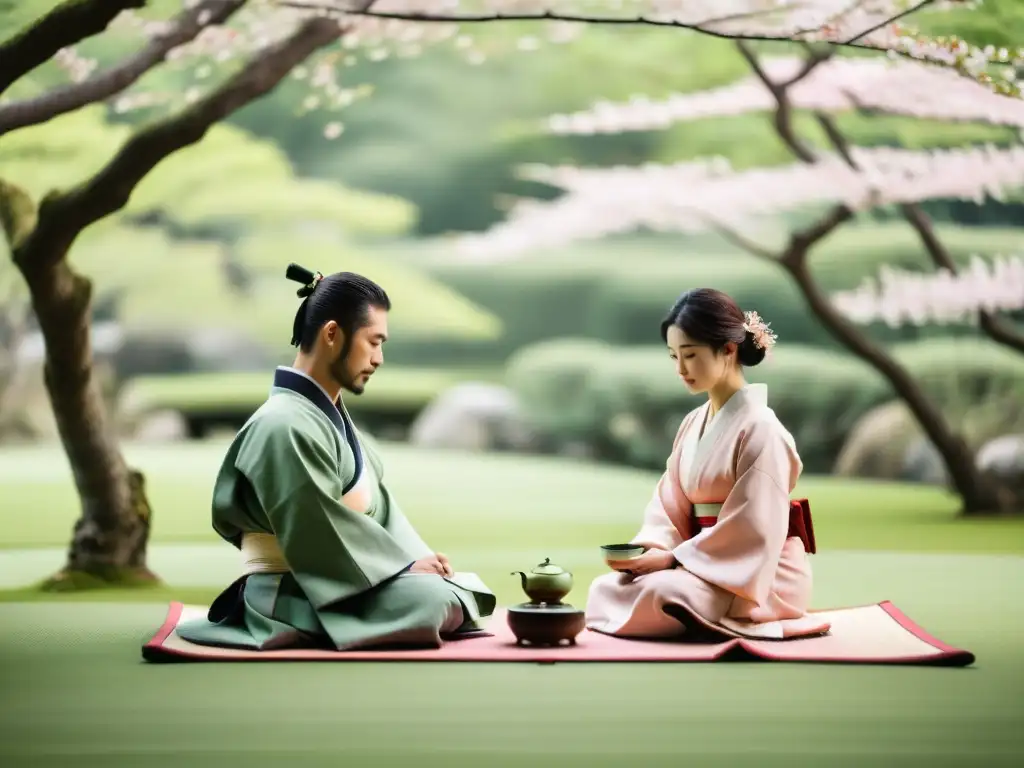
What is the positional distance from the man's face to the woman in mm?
Result: 758

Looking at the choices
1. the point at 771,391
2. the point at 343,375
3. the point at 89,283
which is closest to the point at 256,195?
the point at 771,391

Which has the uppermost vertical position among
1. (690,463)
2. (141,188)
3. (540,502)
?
(141,188)

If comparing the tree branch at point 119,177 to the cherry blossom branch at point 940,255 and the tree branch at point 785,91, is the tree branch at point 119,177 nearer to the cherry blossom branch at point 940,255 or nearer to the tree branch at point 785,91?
the tree branch at point 785,91

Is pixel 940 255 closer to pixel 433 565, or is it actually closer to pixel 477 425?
pixel 477 425

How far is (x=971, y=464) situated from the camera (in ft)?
25.9

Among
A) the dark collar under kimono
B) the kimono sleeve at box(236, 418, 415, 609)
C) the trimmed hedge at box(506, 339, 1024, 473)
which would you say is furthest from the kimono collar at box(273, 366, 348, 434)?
the trimmed hedge at box(506, 339, 1024, 473)

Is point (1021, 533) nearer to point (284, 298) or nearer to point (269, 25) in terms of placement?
point (269, 25)

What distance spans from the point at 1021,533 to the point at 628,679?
4406 mm

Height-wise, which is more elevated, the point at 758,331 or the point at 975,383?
the point at 758,331

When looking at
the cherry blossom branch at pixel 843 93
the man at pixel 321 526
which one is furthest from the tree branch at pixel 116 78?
the cherry blossom branch at pixel 843 93

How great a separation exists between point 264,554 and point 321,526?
223 millimetres

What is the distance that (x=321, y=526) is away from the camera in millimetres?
3453

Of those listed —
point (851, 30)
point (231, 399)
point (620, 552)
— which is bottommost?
point (231, 399)

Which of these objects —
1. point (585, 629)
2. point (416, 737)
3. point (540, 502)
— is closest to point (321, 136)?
point (540, 502)
